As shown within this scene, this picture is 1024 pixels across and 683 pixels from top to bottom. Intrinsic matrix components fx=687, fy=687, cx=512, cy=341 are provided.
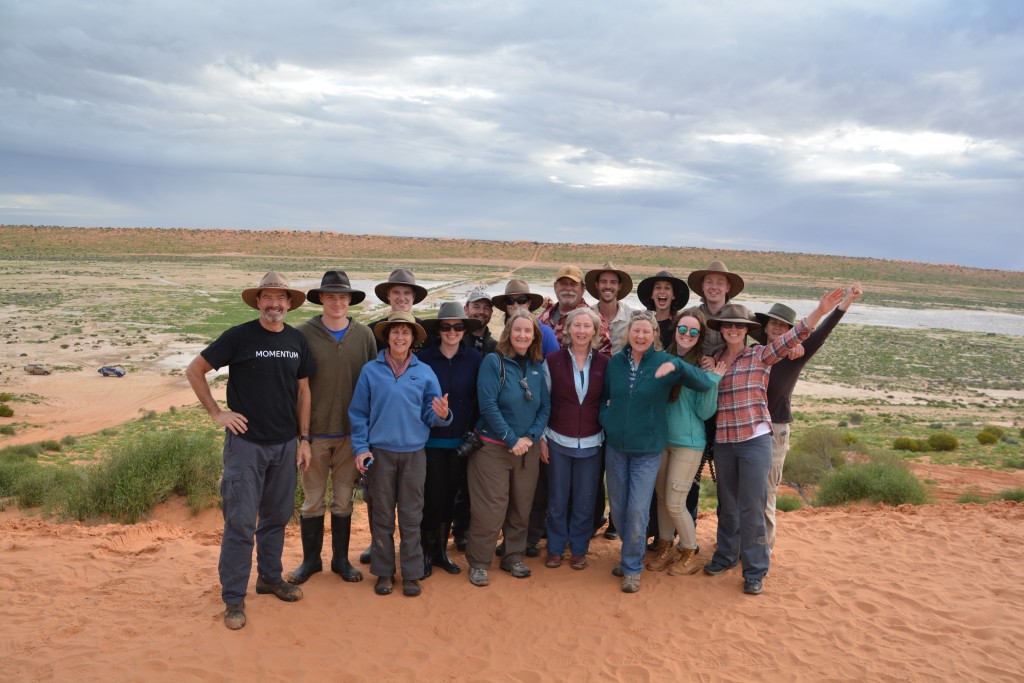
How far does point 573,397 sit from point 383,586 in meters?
2.13

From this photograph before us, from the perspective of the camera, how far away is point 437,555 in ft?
19.4

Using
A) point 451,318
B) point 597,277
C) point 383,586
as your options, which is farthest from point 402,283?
point 383,586

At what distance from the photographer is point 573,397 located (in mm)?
5398

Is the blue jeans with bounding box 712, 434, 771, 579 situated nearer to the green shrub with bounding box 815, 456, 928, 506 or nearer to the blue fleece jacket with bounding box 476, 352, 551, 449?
the blue fleece jacket with bounding box 476, 352, 551, 449

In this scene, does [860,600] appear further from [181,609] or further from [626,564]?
[181,609]

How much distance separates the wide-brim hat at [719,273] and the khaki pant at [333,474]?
3.20 meters

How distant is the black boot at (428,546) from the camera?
18.9ft

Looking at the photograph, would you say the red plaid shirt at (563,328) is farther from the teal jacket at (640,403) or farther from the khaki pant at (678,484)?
the khaki pant at (678,484)

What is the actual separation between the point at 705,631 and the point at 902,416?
1772 centimetres

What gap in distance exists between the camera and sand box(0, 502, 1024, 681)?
15.2 ft

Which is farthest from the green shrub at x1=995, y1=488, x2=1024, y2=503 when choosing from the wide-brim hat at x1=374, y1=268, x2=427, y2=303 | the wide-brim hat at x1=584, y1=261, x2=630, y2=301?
the wide-brim hat at x1=374, y1=268, x2=427, y2=303

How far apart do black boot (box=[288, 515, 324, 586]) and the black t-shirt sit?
40.6 inches

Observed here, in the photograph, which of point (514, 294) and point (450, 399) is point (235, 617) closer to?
point (450, 399)

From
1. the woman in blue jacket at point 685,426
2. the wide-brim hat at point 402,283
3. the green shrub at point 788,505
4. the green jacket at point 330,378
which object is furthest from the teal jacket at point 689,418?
the green shrub at point 788,505
